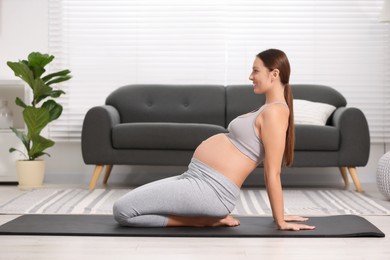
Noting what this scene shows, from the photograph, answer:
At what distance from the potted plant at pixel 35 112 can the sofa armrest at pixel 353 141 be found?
6.92ft

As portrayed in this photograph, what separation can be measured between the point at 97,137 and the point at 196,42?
57.9 inches

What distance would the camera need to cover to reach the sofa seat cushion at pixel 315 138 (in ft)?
16.5

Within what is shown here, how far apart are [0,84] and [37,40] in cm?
54

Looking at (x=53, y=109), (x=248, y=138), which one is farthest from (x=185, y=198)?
(x=53, y=109)

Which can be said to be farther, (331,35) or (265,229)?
(331,35)

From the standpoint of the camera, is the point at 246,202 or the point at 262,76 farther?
the point at 246,202

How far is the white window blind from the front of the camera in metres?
6.01

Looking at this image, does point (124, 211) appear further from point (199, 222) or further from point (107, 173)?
point (107, 173)

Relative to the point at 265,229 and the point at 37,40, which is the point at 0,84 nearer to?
the point at 37,40

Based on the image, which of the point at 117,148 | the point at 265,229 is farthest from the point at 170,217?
the point at 117,148

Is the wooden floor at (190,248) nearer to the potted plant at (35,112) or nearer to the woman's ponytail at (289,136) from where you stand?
the woman's ponytail at (289,136)

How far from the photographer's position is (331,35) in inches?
237

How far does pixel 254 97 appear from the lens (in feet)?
18.7

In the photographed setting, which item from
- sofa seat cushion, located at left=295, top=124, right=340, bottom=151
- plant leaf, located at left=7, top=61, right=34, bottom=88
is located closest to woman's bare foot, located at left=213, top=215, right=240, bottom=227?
sofa seat cushion, located at left=295, top=124, right=340, bottom=151
